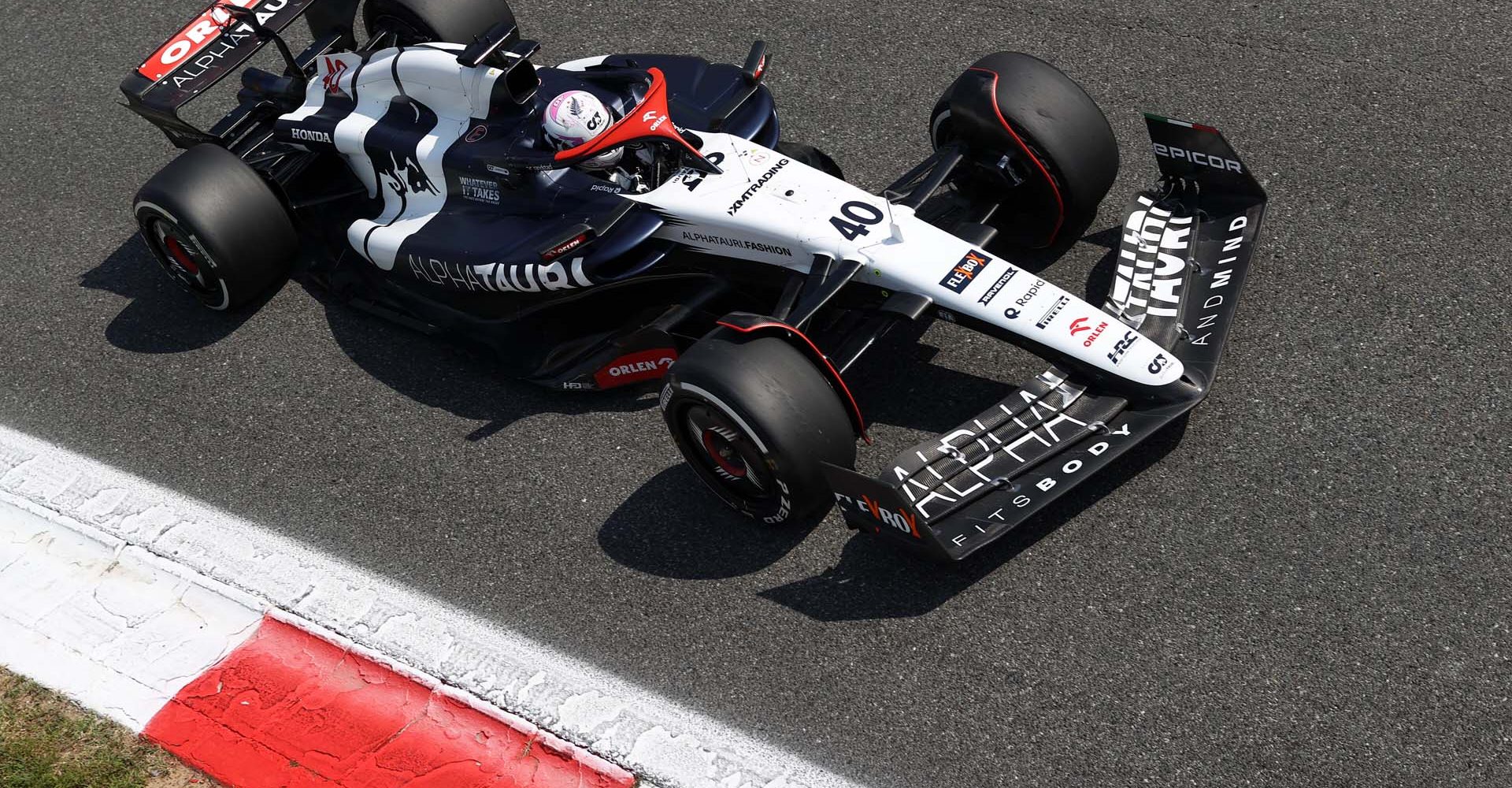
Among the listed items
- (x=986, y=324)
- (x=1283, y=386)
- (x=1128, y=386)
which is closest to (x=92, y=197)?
(x=986, y=324)

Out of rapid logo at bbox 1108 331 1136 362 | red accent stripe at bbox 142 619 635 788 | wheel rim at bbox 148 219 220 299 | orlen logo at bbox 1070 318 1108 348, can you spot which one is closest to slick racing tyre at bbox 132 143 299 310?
wheel rim at bbox 148 219 220 299

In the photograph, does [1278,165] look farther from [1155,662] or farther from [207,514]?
[207,514]

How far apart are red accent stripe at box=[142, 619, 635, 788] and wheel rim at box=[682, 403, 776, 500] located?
130 cm

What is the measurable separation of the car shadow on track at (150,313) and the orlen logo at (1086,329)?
4.49m

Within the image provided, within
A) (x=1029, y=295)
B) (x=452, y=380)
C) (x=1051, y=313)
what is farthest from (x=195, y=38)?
(x=1051, y=313)

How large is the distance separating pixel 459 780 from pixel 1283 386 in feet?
13.1

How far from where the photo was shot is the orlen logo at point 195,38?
7531 mm

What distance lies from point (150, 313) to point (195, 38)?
63.4 inches

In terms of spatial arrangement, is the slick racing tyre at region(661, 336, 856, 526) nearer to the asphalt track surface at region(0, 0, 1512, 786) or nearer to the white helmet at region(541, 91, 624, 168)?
the asphalt track surface at region(0, 0, 1512, 786)

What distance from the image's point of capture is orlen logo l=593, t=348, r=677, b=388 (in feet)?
20.3

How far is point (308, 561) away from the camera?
19.9 ft

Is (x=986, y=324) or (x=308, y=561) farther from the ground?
(x=986, y=324)

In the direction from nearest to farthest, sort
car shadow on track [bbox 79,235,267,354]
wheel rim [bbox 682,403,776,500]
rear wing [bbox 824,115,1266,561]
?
rear wing [bbox 824,115,1266,561], wheel rim [bbox 682,403,776,500], car shadow on track [bbox 79,235,267,354]

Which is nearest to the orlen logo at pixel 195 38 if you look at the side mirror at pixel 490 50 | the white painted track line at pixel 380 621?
the side mirror at pixel 490 50
